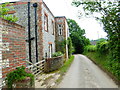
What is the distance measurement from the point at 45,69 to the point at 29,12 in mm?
5388

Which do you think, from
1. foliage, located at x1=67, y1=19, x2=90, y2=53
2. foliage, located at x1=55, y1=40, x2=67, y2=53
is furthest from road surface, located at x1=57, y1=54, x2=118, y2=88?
foliage, located at x1=67, y1=19, x2=90, y2=53

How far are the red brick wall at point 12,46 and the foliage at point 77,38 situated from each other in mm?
32863

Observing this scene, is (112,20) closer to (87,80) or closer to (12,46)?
(87,80)

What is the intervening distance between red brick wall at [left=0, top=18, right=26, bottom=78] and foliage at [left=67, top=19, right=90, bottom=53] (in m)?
32.9

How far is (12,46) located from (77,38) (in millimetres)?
33720

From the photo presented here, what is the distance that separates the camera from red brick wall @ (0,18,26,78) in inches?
115

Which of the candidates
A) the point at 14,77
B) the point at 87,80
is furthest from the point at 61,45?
the point at 14,77

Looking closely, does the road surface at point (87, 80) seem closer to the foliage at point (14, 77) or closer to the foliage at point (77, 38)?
the foliage at point (14, 77)

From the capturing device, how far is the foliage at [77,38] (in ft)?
118

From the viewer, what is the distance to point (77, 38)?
3588 cm

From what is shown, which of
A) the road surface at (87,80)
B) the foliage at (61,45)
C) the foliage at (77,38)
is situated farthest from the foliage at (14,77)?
the foliage at (77,38)

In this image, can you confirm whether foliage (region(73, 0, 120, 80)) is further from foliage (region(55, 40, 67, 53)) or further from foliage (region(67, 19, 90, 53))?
foliage (region(67, 19, 90, 53))

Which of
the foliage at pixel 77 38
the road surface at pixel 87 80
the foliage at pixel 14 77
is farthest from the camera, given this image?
the foliage at pixel 77 38

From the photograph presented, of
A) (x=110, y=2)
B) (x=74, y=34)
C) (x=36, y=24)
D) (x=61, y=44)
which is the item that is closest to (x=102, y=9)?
(x=110, y=2)
